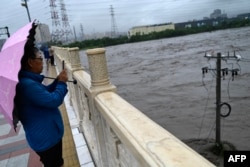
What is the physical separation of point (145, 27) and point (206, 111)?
97.7 m

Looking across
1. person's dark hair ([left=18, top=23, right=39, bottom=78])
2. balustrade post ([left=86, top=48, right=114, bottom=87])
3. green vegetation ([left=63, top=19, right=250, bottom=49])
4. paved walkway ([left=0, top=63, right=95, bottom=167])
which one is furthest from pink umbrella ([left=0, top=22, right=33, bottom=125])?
green vegetation ([left=63, top=19, right=250, bottom=49])

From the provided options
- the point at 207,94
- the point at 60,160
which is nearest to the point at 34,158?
the point at 60,160

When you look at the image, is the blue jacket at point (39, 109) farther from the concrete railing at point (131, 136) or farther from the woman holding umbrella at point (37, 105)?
the concrete railing at point (131, 136)

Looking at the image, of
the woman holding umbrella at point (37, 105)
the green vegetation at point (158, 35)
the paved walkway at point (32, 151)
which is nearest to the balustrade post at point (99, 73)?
the woman holding umbrella at point (37, 105)

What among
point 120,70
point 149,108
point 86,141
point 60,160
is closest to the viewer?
point 60,160

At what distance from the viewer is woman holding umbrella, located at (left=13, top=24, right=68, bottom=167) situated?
6.88 ft

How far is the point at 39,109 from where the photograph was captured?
7.46 ft

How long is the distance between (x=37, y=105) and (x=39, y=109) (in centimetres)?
7

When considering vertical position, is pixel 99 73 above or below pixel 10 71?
below

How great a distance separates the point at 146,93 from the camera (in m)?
19.7

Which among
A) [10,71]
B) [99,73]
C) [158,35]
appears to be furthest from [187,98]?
[158,35]

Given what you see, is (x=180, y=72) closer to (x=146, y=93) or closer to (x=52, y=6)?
(x=146, y=93)

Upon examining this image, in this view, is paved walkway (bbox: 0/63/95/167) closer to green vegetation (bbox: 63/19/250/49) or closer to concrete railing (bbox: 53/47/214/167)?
concrete railing (bbox: 53/47/214/167)

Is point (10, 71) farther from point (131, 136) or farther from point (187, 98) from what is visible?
point (187, 98)
